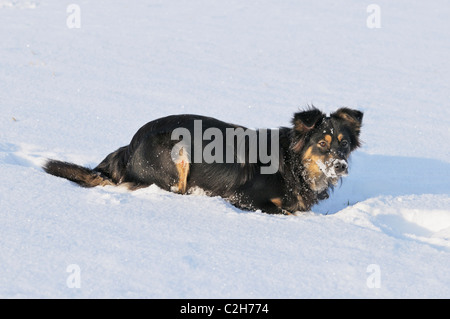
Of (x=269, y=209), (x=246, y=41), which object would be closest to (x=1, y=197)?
(x=269, y=209)

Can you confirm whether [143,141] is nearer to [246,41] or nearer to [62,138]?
[62,138]

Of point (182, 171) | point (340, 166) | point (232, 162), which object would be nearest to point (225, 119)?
point (232, 162)

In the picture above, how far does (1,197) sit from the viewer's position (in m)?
4.44

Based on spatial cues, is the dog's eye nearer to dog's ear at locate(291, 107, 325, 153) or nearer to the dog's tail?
dog's ear at locate(291, 107, 325, 153)

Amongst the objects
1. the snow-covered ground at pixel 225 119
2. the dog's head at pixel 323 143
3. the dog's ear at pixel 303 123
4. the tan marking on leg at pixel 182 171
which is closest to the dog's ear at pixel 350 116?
the dog's head at pixel 323 143

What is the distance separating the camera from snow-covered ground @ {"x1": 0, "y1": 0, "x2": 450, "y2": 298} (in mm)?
3504

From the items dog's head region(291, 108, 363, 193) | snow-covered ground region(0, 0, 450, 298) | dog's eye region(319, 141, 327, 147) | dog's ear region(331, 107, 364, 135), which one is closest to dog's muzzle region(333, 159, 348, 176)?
dog's head region(291, 108, 363, 193)

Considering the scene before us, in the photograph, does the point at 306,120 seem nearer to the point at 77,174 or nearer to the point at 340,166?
the point at 340,166

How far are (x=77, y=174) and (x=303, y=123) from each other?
230cm

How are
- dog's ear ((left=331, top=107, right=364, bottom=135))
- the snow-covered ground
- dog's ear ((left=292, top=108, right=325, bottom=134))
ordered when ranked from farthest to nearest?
1. dog's ear ((left=331, top=107, right=364, bottom=135))
2. dog's ear ((left=292, top=108, right=325, bottom=134))
3. the snow-covered ground

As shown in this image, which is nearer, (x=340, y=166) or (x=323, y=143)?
(x=340, y=166)

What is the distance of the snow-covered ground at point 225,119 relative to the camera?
3504 mm

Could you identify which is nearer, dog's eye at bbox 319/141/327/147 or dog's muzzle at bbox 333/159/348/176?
dog's muzzle at bbox 333/159/348/176

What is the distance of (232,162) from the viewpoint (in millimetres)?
5324
